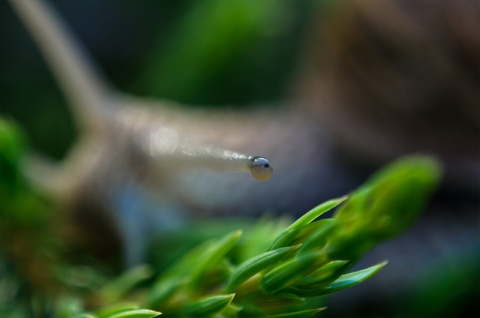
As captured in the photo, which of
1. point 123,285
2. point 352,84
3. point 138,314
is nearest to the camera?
point 138,314

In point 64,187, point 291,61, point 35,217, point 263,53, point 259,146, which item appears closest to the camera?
point 35,217

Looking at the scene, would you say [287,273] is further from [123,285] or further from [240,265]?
[123,285]

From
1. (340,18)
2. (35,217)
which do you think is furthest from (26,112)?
(35,217)

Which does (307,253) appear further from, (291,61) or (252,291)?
(291,61)

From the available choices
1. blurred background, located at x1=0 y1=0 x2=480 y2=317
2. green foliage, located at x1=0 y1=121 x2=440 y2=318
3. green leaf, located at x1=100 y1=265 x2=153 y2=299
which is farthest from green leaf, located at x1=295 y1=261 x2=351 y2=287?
blurred background, located at x1=0 y1=0 x2=480 y2=317

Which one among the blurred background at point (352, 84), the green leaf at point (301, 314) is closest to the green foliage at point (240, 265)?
the green leaf at point (301, 314)

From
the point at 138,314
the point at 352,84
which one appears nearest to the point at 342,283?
the point at 138,314
